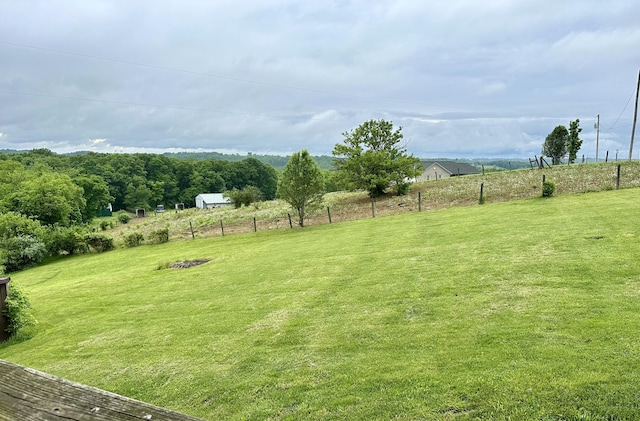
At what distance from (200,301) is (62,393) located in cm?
851

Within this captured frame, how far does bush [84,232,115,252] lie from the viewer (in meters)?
27.9

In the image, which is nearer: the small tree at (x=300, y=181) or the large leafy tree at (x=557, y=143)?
the small tree at (x=300, y=181)

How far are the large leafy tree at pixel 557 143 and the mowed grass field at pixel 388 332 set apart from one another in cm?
3994

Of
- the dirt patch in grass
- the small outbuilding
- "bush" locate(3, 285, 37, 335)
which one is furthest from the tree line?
the small outbuilding

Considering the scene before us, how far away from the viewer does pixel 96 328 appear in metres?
8.32

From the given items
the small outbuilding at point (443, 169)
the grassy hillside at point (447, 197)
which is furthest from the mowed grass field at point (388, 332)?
the small outbuilding at point (443, 169)

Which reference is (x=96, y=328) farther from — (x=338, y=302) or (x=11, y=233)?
(x=11, y=233)

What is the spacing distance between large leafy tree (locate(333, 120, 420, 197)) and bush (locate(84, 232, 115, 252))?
17956 mm

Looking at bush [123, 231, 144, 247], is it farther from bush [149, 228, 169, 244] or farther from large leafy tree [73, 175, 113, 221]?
large leafy tree [73, 175, 113, 221]

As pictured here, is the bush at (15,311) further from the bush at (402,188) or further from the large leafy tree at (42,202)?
the large leafy tree at (42,202)

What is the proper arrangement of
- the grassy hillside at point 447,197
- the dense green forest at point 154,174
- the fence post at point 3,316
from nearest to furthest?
the fence post at point 3,316, the grassy hillside at point 447,197, the dense green forest at point 154,174

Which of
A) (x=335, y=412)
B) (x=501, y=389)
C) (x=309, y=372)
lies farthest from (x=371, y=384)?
(x=501, y=389)

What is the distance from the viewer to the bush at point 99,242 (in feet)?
91.6

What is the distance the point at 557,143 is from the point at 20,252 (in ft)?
181
